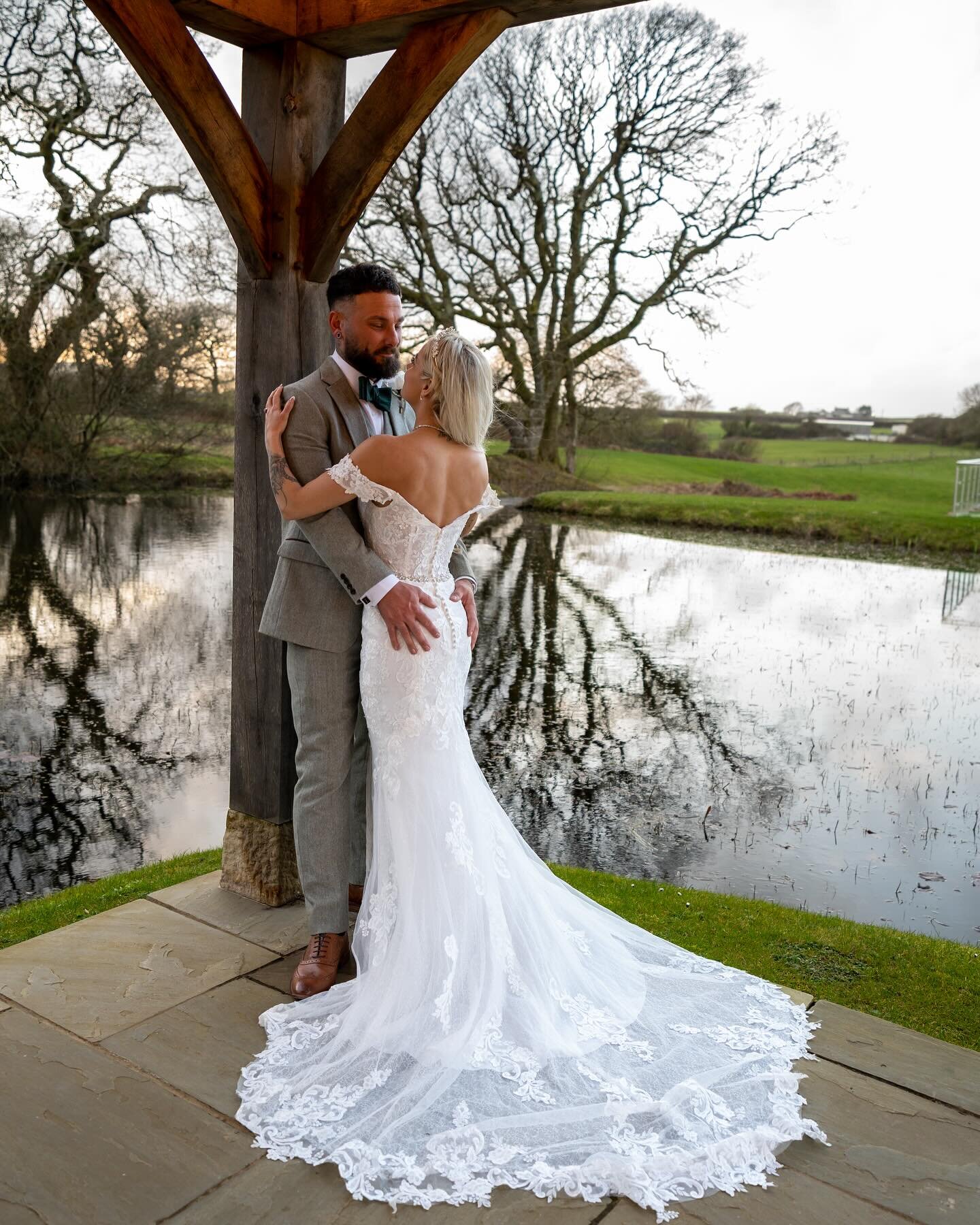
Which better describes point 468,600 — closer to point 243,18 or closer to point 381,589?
point 381,589

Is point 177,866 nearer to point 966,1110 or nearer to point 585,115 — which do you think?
point 966,1110

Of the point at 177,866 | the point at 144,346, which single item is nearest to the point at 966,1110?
the point at 177,866

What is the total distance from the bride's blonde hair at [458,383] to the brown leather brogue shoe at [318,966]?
5.48 ft

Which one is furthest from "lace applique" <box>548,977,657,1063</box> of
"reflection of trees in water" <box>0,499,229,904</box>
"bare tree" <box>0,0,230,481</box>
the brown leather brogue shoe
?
"bare tree" <box>0,0,230,481</box>

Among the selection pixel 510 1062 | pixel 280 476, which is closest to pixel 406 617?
pixel 280 476

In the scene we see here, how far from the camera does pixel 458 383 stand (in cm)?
301

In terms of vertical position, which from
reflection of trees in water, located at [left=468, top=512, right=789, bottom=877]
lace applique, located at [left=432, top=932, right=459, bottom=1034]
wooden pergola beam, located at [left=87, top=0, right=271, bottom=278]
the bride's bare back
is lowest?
reflection of trees in water, located at [left=468, top=512, right=789, bottom=877]

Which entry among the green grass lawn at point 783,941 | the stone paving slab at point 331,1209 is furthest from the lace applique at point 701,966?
the stone paving slab at point 331,1209

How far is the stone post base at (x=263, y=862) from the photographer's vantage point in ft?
12.9

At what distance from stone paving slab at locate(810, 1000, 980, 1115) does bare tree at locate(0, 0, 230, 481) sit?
20.2 meters

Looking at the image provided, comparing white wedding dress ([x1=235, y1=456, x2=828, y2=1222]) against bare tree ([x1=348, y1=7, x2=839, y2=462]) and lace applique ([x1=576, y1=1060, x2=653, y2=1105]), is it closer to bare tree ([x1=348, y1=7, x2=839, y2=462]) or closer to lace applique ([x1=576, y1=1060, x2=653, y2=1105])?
lace applique ([x1=576, y1=1060, x2=653, y2=1105])

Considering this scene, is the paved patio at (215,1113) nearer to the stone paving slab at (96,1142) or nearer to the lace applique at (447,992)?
the stone paving slab at (96,1142)

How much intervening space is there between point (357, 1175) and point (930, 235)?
28625 mm

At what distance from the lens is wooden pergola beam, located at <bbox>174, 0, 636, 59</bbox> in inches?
127
